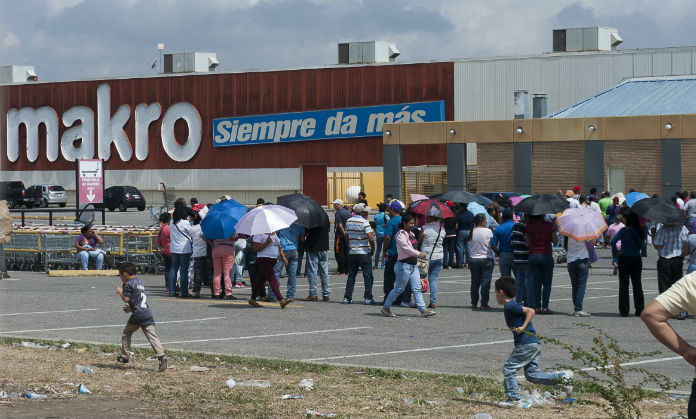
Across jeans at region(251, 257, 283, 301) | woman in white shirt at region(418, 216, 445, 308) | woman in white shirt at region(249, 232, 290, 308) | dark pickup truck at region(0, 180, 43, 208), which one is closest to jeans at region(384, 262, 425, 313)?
woman in white shirt at region(418, 216, 445, 308)

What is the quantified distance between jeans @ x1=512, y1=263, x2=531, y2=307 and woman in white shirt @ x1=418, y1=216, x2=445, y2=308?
1.30m

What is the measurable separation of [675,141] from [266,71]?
1174 inches

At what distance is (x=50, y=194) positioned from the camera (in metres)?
69.1

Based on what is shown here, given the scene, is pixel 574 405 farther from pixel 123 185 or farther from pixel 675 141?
pixel 123 185

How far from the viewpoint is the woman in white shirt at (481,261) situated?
1850cm

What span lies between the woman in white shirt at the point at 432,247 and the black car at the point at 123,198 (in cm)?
4758

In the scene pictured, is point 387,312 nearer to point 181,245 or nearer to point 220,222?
point 220,222

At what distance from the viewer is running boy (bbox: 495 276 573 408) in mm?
9938

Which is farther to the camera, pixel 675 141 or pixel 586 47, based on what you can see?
pixel 586 47

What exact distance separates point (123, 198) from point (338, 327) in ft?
165

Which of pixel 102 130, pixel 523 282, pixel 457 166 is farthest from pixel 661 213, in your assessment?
pixel 102 130

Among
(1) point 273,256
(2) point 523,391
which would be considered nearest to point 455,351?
(2) point 523,391

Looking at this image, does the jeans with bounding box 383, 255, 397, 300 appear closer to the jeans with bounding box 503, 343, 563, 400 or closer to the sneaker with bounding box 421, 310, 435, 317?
the sneaker with bounding box 421, 310, 435, 317

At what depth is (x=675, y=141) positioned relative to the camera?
136 feet
